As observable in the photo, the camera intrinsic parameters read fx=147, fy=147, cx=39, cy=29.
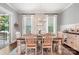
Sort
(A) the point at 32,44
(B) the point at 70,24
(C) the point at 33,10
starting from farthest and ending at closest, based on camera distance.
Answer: (A) the point at 32,44 → (B) the point at 70,24 → (C) the point at 33,10

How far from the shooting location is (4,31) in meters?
3.92

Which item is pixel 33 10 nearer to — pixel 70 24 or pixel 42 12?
pixel 42 12

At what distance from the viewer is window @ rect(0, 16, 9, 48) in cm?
378

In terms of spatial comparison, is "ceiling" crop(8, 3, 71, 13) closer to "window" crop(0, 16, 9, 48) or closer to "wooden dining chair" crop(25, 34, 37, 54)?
"window" crop(0, 16, 9, 48)

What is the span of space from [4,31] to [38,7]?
1.12m

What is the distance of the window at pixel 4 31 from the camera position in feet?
12.4

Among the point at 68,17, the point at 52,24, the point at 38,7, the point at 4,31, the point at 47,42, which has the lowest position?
the point at 47,42

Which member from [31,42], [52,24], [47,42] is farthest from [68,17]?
[31,42]

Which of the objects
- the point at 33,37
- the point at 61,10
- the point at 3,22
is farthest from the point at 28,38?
the point at 61,10

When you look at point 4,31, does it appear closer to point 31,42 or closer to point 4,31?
point 4,31

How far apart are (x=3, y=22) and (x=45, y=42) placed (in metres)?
1.45

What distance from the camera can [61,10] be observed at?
153 inches

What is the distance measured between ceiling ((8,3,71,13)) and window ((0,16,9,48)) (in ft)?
1.33
